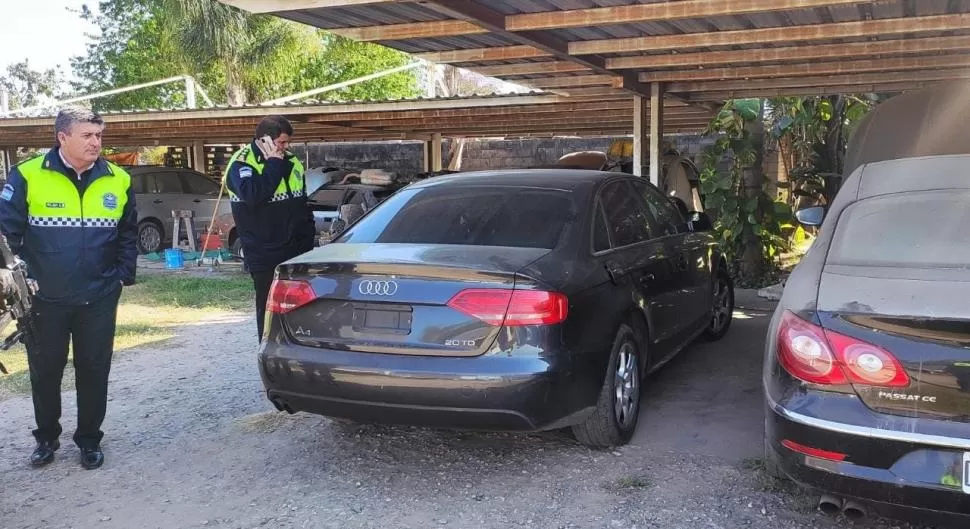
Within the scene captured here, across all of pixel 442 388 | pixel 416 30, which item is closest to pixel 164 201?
pixel 416 30

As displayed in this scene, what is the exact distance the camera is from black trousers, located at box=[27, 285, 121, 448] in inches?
153

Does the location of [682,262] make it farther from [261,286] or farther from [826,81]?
[826,81]

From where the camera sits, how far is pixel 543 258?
366cm

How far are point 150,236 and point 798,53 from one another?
11869 mm

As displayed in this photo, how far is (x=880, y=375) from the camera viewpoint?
259 centimetres

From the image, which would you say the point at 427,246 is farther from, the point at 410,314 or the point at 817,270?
the point at 817,270

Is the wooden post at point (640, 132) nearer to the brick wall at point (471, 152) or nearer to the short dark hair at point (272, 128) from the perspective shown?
the short dark hair at point (272, 128)

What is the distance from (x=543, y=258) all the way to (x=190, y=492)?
6.56 feet

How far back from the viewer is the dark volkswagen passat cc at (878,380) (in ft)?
8.19

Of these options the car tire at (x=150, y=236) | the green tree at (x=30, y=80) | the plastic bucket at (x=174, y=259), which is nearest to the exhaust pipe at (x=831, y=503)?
the plastic bucket at (x=174, y=259)

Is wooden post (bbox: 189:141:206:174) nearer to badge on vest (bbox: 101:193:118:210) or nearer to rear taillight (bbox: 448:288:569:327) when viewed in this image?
badge on vest (bbox: 101:193:118:210)

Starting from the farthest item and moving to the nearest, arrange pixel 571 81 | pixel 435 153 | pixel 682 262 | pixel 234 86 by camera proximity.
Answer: pixel 234 86 → pixel 435 153 → pixel 571 81 → pixel 682 262

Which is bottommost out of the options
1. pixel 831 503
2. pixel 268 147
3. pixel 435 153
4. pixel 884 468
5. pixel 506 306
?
pixel 831 503

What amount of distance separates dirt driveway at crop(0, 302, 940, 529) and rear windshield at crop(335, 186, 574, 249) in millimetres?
1112
